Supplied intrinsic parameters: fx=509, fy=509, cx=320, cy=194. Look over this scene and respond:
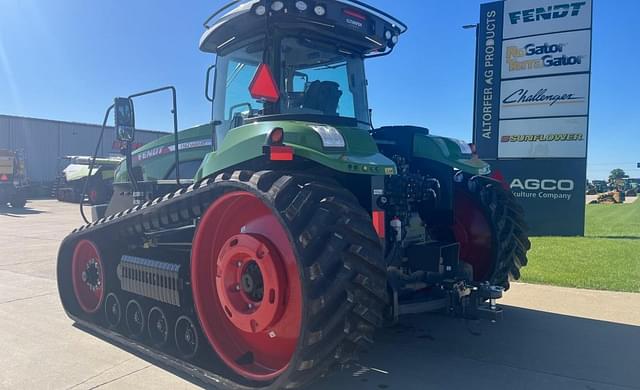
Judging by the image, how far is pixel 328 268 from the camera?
318 centimetres

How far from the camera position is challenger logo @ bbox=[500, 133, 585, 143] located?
12905mm

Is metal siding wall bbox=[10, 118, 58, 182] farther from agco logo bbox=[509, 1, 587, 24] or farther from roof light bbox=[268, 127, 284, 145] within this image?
roof light bbox=[268, 127, 284, 145]

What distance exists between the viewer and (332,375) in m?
4.04

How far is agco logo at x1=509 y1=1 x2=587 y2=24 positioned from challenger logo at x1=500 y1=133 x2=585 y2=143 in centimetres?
298

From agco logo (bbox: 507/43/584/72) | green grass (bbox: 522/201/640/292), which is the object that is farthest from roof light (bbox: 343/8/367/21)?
agco logo (bbox: 507/43/584/72)

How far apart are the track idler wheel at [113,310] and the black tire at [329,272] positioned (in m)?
2.59

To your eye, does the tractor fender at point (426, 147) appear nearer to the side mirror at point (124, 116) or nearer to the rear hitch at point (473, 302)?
the rear hitch at point (473, 302)

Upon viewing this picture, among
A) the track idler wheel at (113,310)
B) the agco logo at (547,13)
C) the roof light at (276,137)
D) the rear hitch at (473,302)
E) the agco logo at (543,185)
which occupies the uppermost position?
the agco logo at (547,13)

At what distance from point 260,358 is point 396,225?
4.92 feet

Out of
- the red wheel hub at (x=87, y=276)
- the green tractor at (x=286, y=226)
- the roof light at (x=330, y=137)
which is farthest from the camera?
the red wheel hub at (x=87, y=276)

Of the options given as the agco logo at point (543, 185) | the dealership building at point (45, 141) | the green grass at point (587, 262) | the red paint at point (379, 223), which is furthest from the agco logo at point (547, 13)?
the dealership building at point (45, 141)

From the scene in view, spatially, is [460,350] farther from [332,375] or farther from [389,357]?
[332,375]

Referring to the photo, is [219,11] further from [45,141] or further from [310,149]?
[45,141]

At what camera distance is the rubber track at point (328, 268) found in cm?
316
